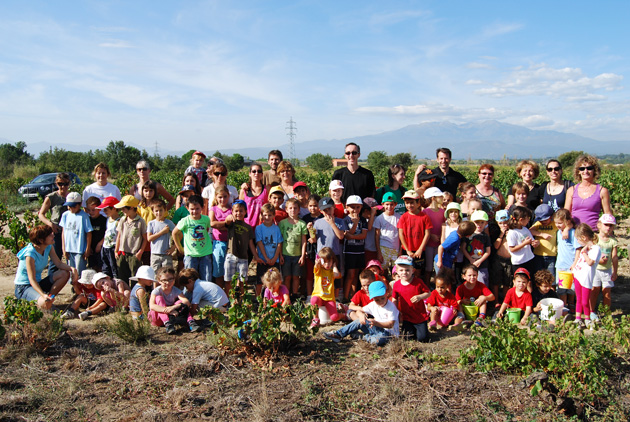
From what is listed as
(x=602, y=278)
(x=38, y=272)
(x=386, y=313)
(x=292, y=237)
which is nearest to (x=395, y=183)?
(x=292, y=237)

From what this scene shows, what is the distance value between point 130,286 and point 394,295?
3.61 metres

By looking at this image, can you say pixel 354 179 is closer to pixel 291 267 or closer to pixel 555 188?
pixel 291 267

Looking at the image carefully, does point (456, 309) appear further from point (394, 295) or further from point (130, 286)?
point (130, 286)

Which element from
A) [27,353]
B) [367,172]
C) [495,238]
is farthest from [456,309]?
[27,353]

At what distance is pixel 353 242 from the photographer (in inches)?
Result: 235

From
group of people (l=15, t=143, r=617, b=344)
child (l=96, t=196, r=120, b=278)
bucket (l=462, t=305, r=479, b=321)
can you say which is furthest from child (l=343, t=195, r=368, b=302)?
child (l=96, t=196, r=120, b=278)

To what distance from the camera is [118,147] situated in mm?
52188

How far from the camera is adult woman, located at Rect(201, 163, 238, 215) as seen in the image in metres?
6.14

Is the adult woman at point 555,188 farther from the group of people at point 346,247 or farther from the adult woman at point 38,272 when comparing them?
the adult woman at point 38,272

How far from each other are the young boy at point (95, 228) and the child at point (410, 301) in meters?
4.30

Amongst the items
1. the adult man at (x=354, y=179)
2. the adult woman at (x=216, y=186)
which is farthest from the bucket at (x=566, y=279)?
the adult woman at (x=216, y=186)

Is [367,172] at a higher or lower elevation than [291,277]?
higher

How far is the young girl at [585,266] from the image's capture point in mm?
5133

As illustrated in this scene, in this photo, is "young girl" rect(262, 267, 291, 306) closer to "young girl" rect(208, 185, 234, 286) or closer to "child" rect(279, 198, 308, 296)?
"child" rect(279, 198, 308, 296)
